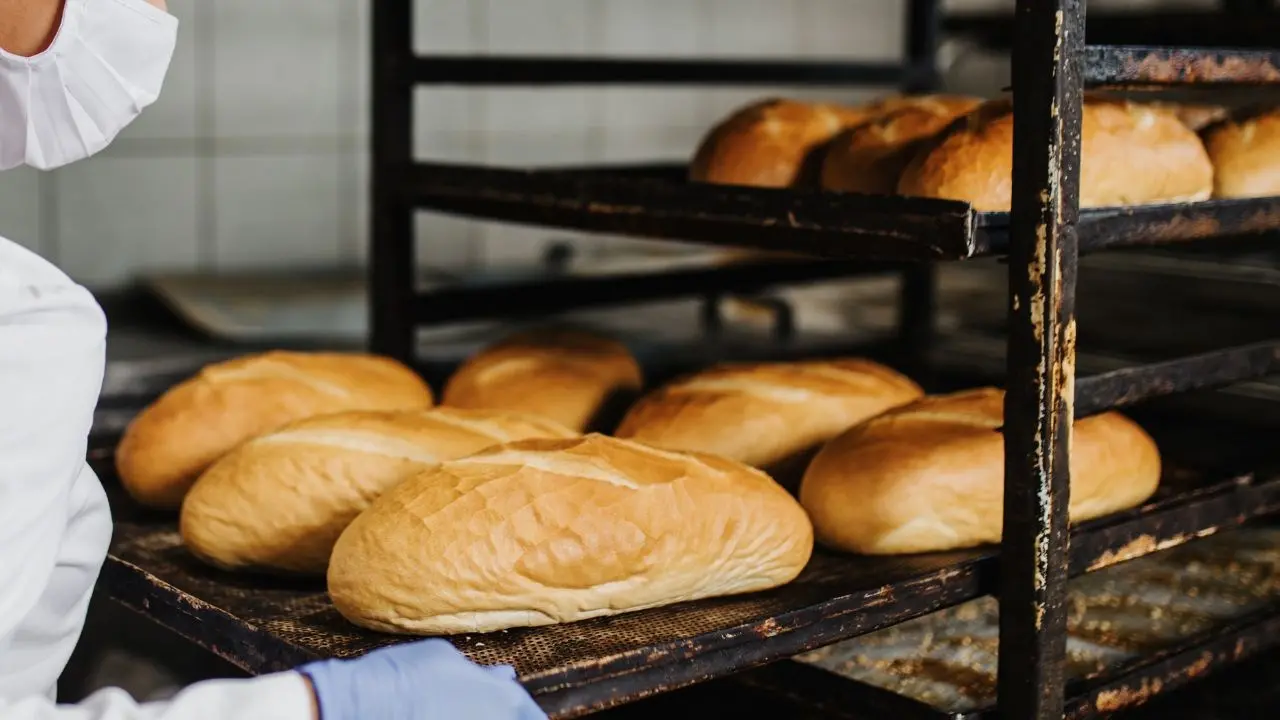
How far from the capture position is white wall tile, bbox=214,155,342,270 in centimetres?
356

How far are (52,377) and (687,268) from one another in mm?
1429

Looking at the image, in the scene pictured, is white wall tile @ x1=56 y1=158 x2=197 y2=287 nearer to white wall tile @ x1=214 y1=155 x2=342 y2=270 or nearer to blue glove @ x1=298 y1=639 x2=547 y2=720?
white wall tile @ x1=214 y1=155 x2=342 y2=270

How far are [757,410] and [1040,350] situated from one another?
46 cm

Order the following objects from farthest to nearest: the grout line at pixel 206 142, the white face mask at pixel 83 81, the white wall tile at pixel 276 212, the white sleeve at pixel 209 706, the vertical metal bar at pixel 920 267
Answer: the white wall tile at pixel 276 212 → the grout line at pixel 206 142 → the vertical metal bar at pixel 920 267 → the white face mask at pixel 83 81 → the white sleeve at pixel 209 706

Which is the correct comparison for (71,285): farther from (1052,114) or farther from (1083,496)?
(1083,496)

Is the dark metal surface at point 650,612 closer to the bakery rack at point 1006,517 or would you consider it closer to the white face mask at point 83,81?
the bakery rack at point 1006,517

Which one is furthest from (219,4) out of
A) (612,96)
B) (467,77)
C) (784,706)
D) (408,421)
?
(784,706)

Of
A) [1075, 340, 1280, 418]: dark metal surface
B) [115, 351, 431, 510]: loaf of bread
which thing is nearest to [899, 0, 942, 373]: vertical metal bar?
[1075, 340, 1280, 418]: dark metal surface

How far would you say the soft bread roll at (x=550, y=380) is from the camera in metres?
1.90

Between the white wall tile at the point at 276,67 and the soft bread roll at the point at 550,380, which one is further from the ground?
the white wall tile at the point at 276,67

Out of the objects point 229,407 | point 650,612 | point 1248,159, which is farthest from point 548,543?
point 1248,159

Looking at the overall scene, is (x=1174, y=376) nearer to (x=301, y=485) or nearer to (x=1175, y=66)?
(x=1175, y=66)

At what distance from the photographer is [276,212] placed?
12.0ft

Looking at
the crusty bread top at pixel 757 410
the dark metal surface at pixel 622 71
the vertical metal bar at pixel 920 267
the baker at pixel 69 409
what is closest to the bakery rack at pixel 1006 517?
the baker at pixel 69 409
